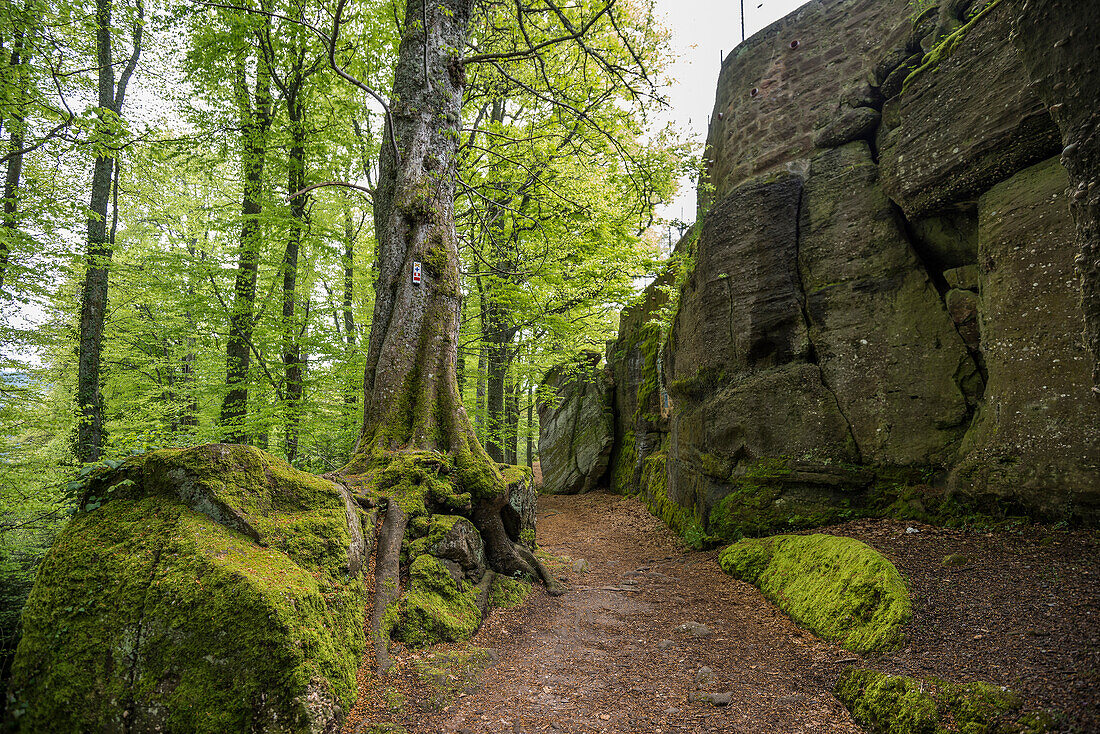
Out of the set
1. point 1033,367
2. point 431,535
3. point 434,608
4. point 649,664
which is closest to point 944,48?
point 1033,367

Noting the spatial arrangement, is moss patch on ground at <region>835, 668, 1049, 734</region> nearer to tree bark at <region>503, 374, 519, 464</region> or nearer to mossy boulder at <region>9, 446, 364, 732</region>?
mossy boulder at <region>9, 446, 364, 732</region>

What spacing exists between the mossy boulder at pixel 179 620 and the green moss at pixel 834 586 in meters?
3.77

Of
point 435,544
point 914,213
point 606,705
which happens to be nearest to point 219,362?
point 435,544

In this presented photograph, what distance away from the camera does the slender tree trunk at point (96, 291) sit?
849 cm

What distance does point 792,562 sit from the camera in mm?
5289

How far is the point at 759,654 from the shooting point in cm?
396

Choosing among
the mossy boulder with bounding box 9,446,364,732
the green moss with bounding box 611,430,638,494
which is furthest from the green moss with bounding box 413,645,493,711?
the green moss with bounding box 611,430,638,494

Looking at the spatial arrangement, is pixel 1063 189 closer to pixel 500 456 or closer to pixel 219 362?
pixel 500 456

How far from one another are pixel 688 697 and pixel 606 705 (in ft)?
1.97

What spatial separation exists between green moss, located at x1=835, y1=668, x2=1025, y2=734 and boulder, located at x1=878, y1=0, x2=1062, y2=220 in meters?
5.12

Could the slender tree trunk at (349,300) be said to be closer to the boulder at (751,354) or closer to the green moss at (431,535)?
the green moss at (431,535)

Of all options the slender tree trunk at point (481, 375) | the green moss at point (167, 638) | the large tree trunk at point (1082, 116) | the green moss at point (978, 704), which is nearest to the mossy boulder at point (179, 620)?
the green moss at point (167, 638)

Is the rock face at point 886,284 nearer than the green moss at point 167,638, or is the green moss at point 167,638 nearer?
the green moss at point 167,638

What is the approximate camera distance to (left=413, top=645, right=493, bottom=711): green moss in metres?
3.12
